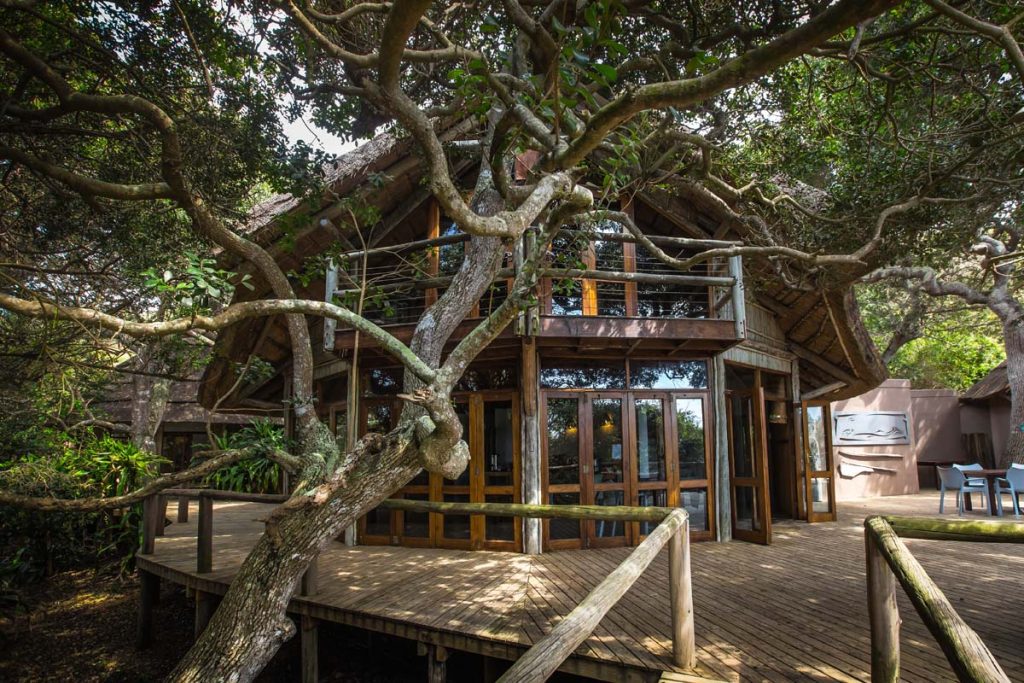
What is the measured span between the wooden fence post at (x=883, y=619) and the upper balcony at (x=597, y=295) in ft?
12.1

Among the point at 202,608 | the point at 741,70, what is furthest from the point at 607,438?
the point at 741,70

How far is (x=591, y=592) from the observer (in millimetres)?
2656

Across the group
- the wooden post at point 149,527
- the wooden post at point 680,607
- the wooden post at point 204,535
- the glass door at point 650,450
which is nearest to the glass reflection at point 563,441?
the glass door at point 650,450

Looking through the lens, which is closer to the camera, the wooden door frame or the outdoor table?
the wooden door frame

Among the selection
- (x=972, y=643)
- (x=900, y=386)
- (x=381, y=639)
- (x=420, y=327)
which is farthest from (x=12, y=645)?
(x=900, y=386)

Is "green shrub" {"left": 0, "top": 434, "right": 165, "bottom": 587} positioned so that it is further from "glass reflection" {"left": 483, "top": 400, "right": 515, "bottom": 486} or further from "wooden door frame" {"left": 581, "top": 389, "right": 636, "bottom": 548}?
"wooden door frame" {"left": 581, "top": 389, "right": 636, "bottom": 548}

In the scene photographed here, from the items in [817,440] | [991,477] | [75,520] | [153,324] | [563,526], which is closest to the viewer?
[153,324]

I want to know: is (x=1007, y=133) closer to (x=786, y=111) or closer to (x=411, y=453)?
(x=786, y=111)

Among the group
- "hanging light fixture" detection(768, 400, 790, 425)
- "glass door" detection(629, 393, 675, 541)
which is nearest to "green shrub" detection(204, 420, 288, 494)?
"glass door" detection(629, 393, 675, 541)

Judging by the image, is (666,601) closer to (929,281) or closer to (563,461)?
(563,461)

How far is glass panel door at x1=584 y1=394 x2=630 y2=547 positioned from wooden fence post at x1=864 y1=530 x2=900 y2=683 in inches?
164

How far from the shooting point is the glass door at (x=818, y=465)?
879cm

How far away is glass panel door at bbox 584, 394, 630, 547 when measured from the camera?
6.82m

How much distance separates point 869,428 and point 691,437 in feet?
28.0
